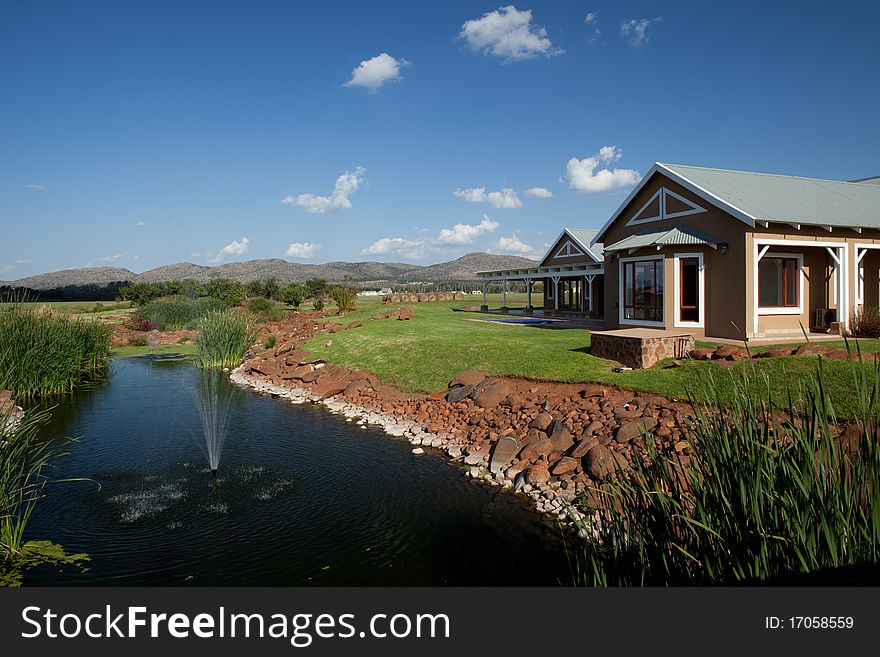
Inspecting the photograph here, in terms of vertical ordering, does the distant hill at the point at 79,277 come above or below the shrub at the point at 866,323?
above

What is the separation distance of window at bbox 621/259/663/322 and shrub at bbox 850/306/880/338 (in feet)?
17.0

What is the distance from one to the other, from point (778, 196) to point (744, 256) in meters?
3.82

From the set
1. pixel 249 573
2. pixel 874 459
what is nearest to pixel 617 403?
pixel 249 573

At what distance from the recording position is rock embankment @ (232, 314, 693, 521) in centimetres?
903

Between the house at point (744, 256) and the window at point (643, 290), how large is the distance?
33 mm

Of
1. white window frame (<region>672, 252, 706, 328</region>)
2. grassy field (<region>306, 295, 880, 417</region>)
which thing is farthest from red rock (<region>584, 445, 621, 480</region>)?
white window frame (<region>672, 252, 706, 328</region>)

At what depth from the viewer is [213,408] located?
15.7m

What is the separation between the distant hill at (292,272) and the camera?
343ft

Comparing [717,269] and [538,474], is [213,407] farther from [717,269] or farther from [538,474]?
[717,269]

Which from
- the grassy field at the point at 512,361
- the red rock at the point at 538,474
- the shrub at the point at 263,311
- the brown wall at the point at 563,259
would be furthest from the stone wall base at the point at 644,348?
the shrub at the point at 263,311

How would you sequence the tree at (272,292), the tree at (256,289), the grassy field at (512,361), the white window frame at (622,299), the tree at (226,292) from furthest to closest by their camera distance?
the tree at (272,292) < the tree at (256,289) < the tree at (226,292) < the white window frame at (622,299) < the grassy field at (512,361)

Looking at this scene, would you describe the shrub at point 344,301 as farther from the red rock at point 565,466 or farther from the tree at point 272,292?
the red rock at point 565,466

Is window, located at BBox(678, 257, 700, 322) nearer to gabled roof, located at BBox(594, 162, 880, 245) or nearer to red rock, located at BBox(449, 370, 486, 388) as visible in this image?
gabled roof, located at BBox(594, 162, 880, 245)

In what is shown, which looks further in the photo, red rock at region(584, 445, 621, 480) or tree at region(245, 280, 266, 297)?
tree at region(245, 280, 266, 297)
